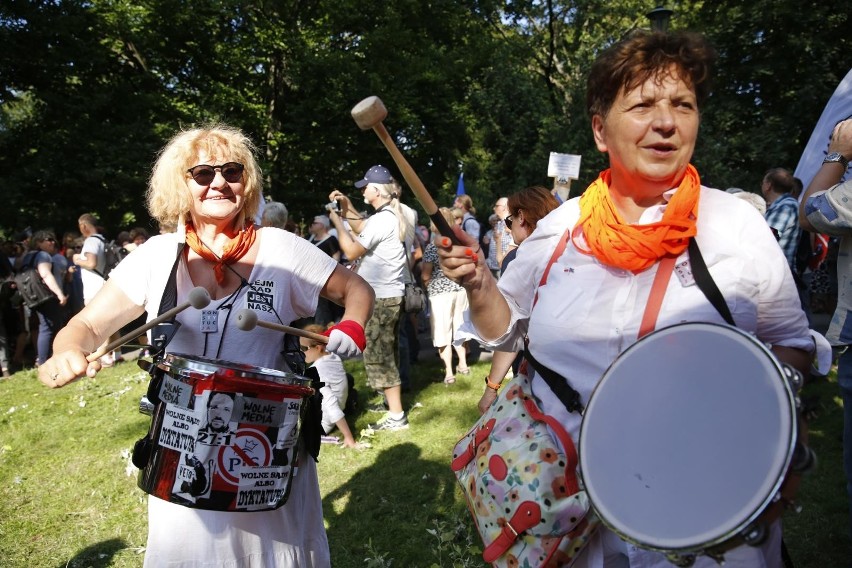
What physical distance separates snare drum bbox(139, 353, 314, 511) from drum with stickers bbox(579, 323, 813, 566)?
3.38ft

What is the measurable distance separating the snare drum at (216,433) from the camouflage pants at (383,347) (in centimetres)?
362

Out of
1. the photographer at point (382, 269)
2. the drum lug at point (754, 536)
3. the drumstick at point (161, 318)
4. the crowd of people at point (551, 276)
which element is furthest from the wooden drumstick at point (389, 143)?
the photographer at point (382, 269)

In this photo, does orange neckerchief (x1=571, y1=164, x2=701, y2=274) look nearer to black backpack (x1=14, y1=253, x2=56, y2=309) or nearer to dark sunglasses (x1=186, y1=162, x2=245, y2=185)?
dark sunglasses (x1=186, y1=162, x2=245, y2=185)

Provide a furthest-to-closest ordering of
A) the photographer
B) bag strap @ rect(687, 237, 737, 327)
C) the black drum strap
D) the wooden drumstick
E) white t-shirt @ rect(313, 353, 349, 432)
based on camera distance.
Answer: the photographer < white t-shirt @ rect(313, 353, 349, 432) < the black drum strap < the wooden drumstick < bag strap @ rect(687, 237, 737, 327)

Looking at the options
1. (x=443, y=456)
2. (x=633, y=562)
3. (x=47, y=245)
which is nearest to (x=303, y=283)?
(x=633, y=562)

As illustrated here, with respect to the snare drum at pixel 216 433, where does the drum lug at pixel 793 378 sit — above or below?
above

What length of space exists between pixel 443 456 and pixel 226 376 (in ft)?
11.1

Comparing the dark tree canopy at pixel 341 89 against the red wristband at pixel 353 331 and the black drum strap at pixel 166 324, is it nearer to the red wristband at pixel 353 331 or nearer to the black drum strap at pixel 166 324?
the black drum strap at pixel 166 324

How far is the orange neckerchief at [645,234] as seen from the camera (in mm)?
1801

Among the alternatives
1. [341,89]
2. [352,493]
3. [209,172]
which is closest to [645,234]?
[209,172]

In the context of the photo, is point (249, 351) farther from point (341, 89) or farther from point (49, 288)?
point (341, 89)

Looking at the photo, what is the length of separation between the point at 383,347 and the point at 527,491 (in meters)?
4.12

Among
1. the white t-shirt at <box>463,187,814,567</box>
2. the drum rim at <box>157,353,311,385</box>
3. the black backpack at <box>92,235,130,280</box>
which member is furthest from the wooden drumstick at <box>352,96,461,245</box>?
the black backpack at <box>92,235,130,280</box>

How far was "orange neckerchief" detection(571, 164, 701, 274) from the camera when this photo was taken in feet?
5.91
